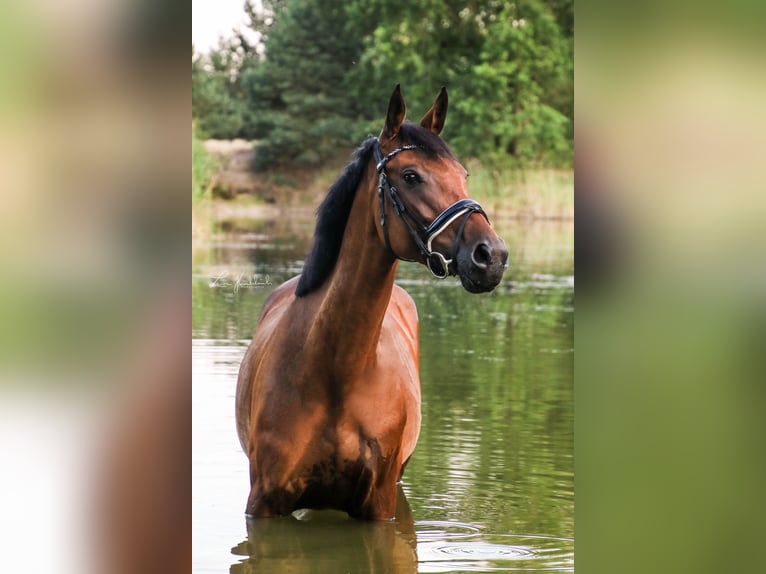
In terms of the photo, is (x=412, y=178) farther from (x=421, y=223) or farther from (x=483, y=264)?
(x=483, y=264)

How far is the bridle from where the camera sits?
3.87 metres

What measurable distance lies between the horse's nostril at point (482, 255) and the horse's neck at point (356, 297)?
1.87ft

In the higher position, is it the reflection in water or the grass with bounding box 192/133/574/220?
the grass with bounding box 192/133/574/220

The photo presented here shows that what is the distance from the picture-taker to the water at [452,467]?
4.50 metres

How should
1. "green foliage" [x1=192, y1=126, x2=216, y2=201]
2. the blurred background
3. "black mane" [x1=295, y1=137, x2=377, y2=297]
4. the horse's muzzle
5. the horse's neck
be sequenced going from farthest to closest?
"green foliage" [x1=192, y1=126, x2=216, y2=201], "black mane" [x1=295, y1=137, x2=377, y2=297], the horse's neck, the horse's muzzle, the blurred background

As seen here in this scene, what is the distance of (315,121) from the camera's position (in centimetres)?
4325

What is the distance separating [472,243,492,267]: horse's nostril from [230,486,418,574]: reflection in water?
1329 mm

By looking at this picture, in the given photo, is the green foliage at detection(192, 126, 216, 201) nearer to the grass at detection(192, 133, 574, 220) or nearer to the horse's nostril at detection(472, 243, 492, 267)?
the grass at detection(192, 133, 574, 220)

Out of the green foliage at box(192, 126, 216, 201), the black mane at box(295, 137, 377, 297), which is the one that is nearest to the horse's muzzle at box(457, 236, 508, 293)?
the black mane at box(295, 137, 377, 297)

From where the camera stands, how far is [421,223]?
403cm

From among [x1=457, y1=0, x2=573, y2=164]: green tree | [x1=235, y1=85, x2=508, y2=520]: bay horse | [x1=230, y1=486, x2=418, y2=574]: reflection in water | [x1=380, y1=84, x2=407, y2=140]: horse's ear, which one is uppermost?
[x1=457, y1=0, x2=573, y2=164]: green tree

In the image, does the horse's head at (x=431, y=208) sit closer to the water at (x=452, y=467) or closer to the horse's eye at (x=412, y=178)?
the horse's eye at (x=412, y=178)
